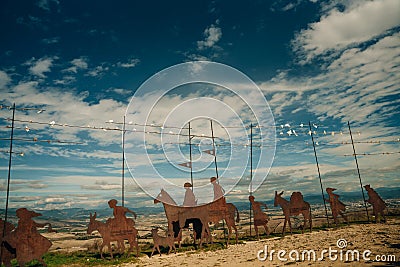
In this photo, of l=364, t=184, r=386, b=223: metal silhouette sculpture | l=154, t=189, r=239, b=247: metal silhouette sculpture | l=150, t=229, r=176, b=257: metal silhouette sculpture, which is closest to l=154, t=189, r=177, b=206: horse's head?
l=154, t=189, r=239, b=247: metal silhouette sculpture

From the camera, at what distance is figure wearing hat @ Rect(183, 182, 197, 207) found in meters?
12.1

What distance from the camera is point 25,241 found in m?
8.87

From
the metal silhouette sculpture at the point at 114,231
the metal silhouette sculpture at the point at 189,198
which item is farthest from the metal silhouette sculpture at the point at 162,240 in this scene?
→ the metal silhouette sculpture at the point at 189,198

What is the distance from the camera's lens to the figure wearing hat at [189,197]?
12137 mm

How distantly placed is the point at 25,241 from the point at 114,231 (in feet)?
9.15

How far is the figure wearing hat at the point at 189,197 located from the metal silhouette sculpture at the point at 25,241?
5321 mm

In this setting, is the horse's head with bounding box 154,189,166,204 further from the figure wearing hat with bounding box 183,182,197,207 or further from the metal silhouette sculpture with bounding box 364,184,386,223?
the metal silhouette sculpture with bounding box 364,184,386,223

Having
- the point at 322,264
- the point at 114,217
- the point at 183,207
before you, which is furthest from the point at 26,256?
the point at 322,264

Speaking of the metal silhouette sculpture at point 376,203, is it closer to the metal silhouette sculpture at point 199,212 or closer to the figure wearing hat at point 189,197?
the metal silhouette sculpture at point 199,212

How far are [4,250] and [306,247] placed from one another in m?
9.89

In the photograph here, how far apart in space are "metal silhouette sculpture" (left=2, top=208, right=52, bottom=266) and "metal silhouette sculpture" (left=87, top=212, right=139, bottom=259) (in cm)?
170

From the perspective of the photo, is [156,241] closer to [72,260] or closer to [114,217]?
[114,217]

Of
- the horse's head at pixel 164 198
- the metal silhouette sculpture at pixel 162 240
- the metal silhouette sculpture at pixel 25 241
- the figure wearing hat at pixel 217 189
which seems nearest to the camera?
the metal silhouette sculpture at pixel 25 241

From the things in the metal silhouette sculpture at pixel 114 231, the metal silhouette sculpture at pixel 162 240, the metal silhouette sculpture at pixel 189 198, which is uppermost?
the metal silhouette sculpture at pixel 189 198
